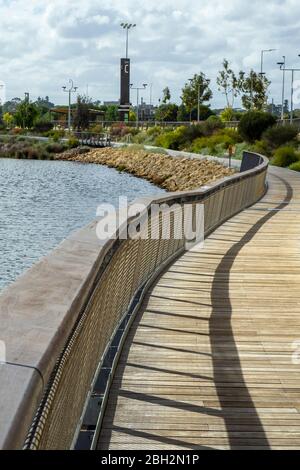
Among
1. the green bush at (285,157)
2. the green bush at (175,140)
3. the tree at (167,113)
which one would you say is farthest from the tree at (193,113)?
the green bush at (285,157)

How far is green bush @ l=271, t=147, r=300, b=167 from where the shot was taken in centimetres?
5056

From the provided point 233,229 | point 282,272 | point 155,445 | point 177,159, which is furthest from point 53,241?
point 177,159

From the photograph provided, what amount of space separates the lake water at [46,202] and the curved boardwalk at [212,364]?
26.5 feet

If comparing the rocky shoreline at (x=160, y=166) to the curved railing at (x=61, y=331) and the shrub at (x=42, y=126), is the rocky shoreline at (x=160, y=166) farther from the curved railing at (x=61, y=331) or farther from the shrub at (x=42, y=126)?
the curved railing at (x=61, y=331)

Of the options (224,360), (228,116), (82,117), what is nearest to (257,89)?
(228,116)

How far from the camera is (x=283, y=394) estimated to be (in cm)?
662

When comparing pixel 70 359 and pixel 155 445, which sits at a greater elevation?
pixel 70 359

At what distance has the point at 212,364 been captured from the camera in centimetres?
739

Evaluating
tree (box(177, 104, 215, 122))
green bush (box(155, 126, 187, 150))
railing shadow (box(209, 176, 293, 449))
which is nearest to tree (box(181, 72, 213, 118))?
tree (box(177, 104, 215, 122))

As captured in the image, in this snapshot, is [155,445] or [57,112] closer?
[155,445]

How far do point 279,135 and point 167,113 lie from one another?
9673cm

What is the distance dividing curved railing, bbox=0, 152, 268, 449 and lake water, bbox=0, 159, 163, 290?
11751 mm

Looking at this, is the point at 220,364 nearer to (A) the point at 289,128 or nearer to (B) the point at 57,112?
(A) the point at 289,128

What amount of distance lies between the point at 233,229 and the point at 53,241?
49.1 ft
